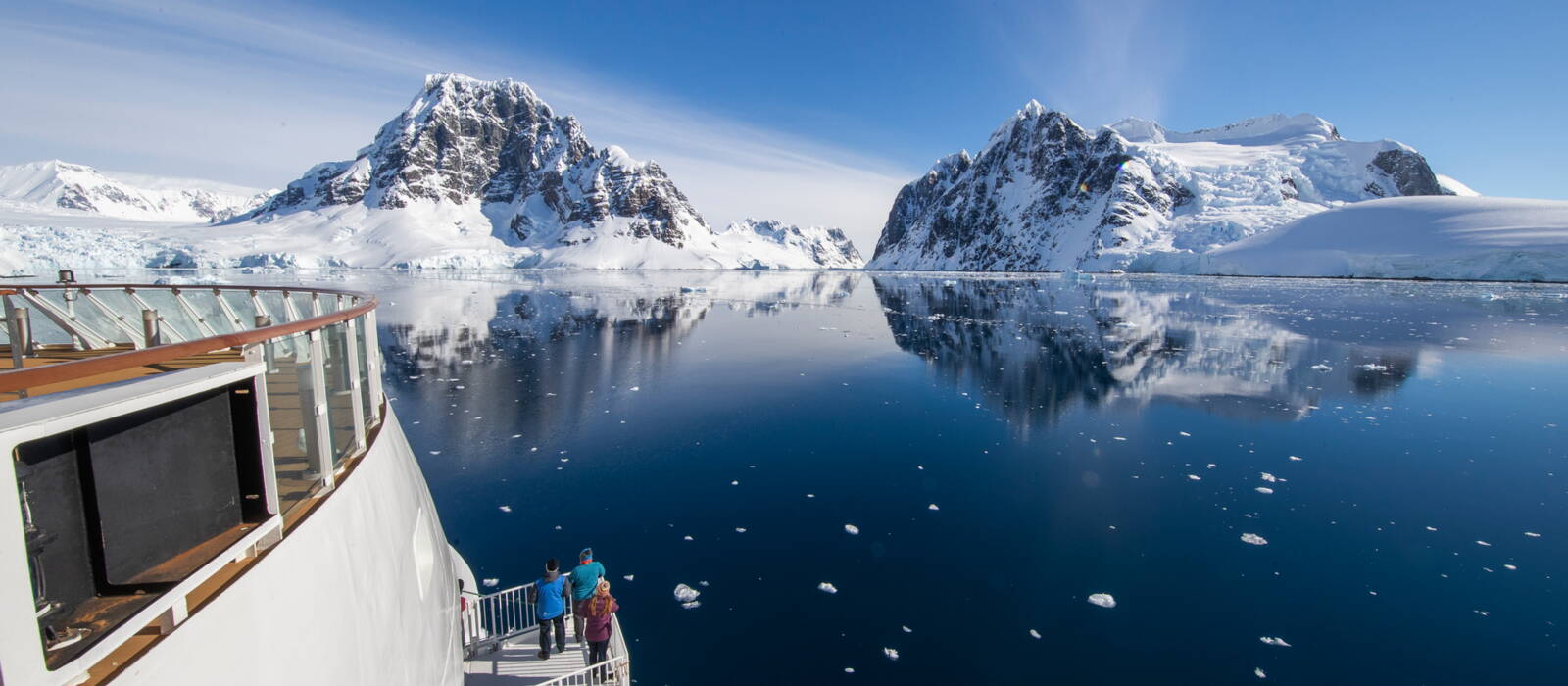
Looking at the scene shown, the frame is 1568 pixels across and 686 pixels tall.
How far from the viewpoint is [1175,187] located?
13200cm

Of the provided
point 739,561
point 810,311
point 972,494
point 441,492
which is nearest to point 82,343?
point 441,492

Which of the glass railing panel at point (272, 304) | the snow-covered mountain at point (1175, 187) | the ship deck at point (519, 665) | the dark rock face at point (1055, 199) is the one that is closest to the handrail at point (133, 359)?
the ship deck at point (519, 665)

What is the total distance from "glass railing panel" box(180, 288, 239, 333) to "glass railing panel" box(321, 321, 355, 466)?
200 inches

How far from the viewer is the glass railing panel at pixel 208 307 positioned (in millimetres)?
7934

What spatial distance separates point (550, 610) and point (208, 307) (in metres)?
6.33

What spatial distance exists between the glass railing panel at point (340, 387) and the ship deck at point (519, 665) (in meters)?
3.28

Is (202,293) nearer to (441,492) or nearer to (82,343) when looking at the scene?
(82,343)

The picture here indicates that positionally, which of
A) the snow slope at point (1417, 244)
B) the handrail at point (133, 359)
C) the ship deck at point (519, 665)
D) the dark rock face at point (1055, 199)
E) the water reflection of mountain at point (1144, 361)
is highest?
the dark rock face at point (1055, 199)

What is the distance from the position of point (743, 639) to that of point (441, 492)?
6885 millimetres

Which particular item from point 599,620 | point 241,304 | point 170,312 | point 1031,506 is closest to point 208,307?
point 241,304

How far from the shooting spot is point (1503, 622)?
23.5 ft

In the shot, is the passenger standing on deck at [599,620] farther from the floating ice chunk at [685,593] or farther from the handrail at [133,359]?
the handrail at [133,359]

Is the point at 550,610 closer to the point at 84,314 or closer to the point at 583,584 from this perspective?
the point at 583,584

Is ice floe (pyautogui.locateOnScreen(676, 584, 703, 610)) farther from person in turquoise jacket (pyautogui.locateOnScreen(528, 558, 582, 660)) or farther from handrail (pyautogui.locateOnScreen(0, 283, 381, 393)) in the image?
handrail (pyautogui.locateOnScreen(0, 283, 381, 393))
